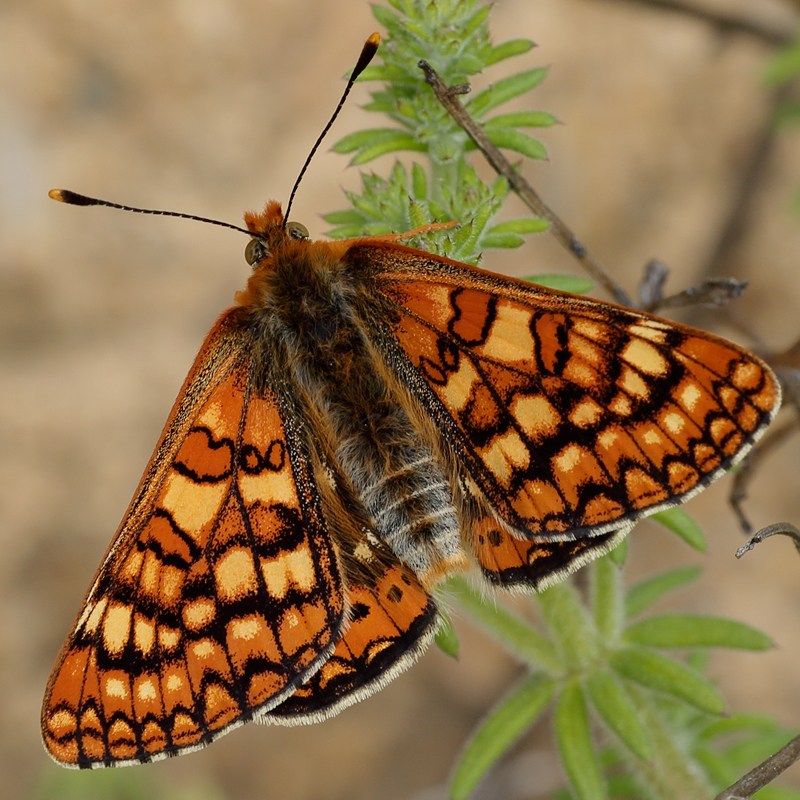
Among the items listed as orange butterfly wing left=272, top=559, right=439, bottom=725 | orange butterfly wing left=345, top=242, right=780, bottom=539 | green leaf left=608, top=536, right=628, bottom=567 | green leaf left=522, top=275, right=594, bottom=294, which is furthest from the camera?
green leaf left=522, top=275, right=594, bottom=294

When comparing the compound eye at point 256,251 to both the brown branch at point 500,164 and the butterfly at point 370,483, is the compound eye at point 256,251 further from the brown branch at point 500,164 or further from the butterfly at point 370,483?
the brown branch at point 500,164

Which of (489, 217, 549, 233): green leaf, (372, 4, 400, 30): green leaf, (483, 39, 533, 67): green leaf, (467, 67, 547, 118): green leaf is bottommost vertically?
(489, 217, 549, 233): green leaf

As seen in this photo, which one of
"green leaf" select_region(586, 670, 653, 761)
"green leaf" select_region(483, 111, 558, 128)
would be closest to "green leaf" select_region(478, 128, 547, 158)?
"green leaf" select_region(483, 111, 558, 128)

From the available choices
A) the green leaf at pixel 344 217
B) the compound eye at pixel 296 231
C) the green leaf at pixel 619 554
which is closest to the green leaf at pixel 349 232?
the green leaf at pixel 344 217

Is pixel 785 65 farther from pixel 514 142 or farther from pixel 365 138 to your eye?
pixel 365 138

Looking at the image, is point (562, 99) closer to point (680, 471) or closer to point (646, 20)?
point (646, 20)

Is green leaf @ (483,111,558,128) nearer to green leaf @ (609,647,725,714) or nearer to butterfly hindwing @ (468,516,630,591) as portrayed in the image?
butterfly hindwing @ (468,516,630,591)
